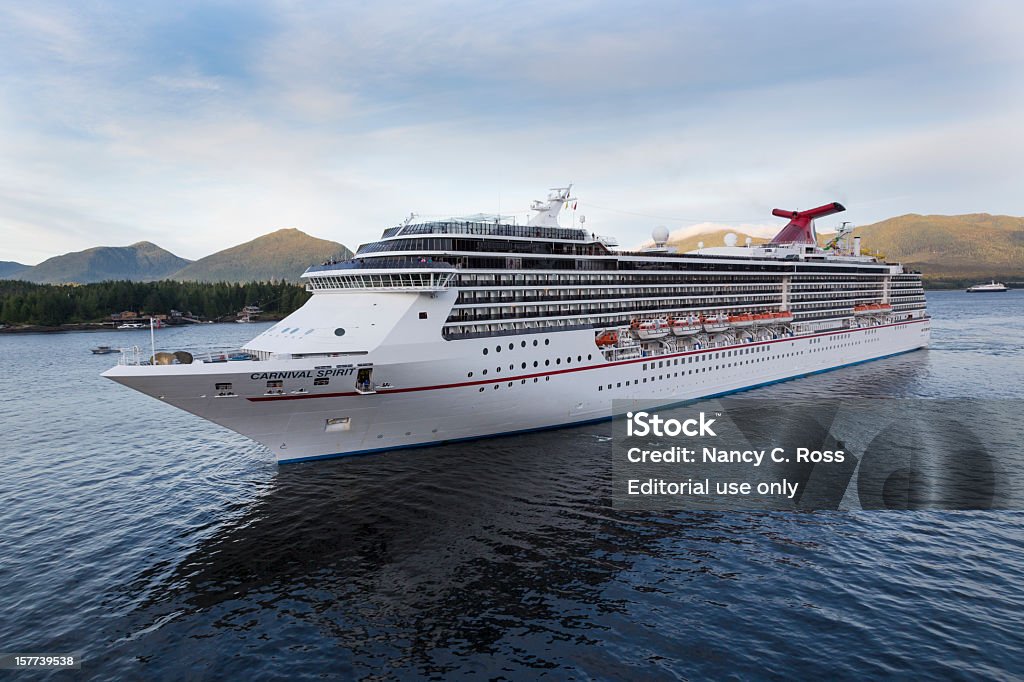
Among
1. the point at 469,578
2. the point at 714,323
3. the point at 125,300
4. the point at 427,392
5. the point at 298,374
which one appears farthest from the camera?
the point at 125,300

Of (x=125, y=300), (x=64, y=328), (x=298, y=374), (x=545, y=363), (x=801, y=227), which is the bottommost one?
(x=545, y=363)

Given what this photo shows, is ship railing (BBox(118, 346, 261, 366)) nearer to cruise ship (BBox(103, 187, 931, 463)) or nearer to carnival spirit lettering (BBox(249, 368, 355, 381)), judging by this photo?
cruise ship (BBox(103, 187, 931, 463))

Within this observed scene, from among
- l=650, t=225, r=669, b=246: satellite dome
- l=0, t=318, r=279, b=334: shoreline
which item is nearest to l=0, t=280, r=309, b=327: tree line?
l=0, t=318, r=279, b=334: shoreline

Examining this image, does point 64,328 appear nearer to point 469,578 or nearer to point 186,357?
point 186,357

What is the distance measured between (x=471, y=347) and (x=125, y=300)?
145 m

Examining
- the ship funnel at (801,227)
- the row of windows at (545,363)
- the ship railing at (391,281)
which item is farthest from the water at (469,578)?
the ship funnel at (801,227)

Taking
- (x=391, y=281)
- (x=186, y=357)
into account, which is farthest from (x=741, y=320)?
(x=186, y=357)

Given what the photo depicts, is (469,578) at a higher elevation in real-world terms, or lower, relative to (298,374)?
lower

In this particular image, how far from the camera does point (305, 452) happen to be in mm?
27141

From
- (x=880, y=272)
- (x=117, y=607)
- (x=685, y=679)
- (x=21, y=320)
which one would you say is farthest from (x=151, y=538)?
(x=21, y=320)

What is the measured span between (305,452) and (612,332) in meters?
20.7

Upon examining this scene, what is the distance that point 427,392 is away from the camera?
1075 inches

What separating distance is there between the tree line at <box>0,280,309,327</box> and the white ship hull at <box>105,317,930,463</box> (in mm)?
126643

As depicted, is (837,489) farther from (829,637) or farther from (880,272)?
(880,272)
